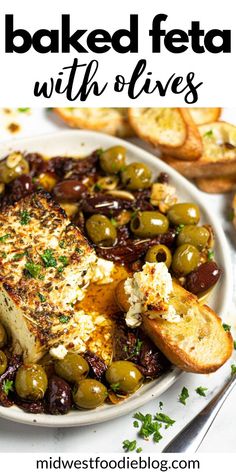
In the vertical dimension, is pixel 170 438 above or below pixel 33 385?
below

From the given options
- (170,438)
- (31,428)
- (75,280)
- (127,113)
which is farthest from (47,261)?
(127,113)

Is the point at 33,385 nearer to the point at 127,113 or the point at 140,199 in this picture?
the point at 140,199

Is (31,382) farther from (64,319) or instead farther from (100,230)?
(100,230)

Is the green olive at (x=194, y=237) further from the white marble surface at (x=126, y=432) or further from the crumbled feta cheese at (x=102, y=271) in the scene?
the white marble surface at (x=126, y=432)

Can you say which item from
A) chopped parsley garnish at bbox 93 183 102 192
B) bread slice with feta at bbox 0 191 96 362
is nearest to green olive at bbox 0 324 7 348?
bread slice with feta at bbox 0 191 96 362

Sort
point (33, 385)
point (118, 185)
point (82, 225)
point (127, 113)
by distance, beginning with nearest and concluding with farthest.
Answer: point (33, 385) < point (82, 225) < point (118, 185) < point (127, 113)

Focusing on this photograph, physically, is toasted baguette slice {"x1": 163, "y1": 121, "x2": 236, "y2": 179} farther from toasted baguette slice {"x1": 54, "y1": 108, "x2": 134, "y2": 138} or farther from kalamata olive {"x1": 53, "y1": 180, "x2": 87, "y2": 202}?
kalamata olive {"x1": 53, "y1": 180, "x2": 87, "y2": 202}

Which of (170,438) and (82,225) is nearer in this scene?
(170,438)
